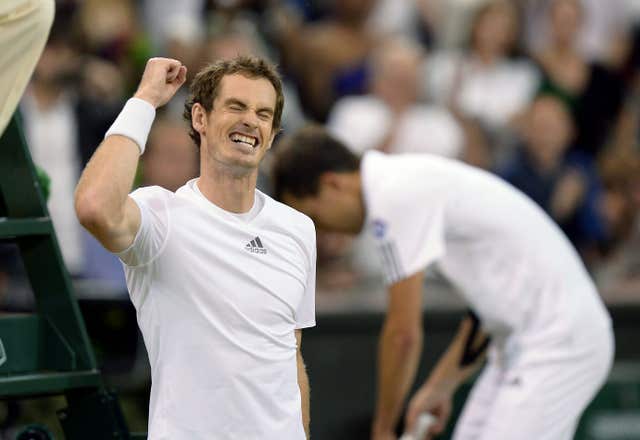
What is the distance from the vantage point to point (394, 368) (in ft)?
17.0


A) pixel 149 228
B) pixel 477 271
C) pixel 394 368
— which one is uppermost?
pixel 149 228

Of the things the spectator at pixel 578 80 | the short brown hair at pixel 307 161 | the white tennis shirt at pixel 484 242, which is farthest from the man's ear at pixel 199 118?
the spectator at pixel 578 80

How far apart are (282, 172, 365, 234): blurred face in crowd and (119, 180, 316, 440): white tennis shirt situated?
192 centimetres

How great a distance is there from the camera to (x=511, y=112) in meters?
9.28

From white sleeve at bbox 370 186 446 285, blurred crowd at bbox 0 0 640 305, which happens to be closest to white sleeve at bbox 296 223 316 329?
white sleeve at bbox 370 186 446 285

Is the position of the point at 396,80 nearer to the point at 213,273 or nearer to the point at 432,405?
the point at 432,405

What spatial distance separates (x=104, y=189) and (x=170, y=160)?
14.1ft

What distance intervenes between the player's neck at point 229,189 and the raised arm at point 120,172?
0.71 ft

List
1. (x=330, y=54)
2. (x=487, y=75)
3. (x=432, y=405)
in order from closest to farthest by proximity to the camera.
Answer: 1. (x=432, y=405)
2. (x=330, y=54)
3. (x=487, y=75)

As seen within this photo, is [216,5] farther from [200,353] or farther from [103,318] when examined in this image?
[200,353]

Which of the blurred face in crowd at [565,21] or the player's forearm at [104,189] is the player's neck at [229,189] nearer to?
the player's forearm at [104,189]

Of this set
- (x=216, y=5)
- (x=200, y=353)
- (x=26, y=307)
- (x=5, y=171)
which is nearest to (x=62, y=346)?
(x=5, y=171)

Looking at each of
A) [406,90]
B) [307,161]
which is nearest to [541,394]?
[307,161]

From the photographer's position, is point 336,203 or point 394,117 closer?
point 336,203
